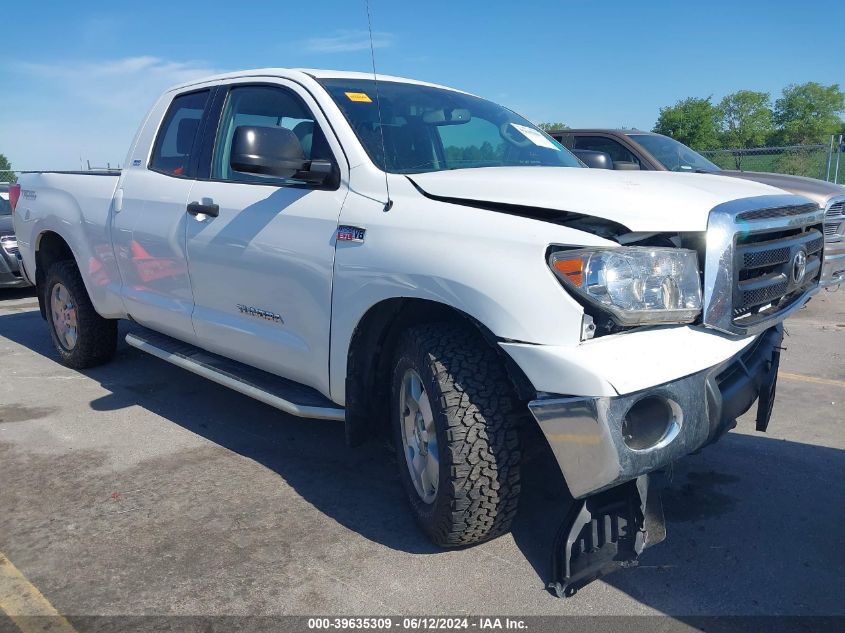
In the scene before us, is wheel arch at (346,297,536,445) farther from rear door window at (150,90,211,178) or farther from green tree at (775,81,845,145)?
green tree at (775,81,845,145)

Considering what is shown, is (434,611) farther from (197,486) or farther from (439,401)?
(197,486)

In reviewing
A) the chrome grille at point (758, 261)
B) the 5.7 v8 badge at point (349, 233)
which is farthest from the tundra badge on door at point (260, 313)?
the chrome grille at point (758, 261)

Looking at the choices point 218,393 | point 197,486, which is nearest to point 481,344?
point 197,486

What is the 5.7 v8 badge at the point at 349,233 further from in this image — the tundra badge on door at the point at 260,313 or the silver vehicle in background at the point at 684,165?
the silver vehicle in background at the point at 684,165

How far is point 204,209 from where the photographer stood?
13.0ft

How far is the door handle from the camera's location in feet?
12.8

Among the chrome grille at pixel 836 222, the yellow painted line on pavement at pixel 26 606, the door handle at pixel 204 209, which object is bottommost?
the yellow painted line on pavement at pixel 26 606

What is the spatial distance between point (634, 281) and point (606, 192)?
0.35m

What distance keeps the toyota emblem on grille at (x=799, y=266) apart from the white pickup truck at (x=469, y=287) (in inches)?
0.5

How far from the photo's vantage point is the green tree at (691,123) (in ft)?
151

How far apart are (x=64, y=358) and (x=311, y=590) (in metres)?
3.91

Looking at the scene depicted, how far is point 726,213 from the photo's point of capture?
2.61 metres

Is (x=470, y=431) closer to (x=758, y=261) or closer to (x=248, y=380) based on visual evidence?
(x=758, y=261)

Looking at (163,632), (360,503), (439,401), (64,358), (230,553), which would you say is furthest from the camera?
(64,358)
